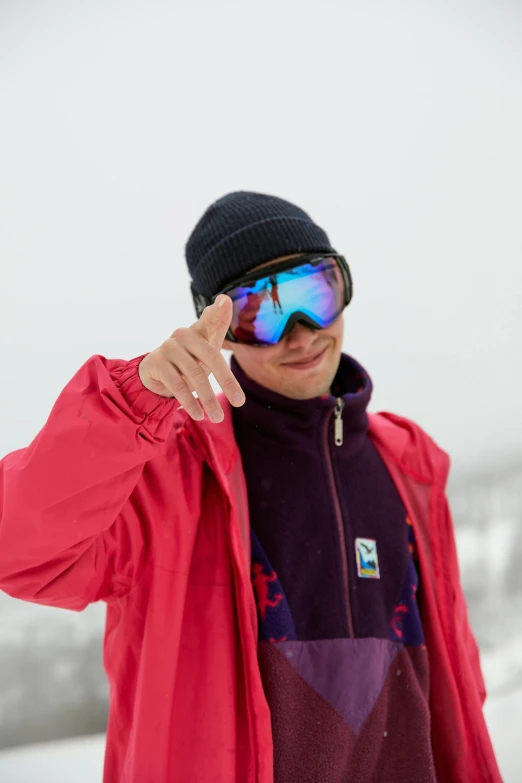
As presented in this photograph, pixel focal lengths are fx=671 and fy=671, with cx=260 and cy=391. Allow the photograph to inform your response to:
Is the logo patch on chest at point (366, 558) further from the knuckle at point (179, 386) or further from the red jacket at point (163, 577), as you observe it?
the knuckle at point (179, 386)

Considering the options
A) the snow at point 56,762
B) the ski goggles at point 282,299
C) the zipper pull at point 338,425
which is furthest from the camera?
the snow at point 56,762

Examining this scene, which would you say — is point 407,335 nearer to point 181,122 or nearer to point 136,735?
point 181,122

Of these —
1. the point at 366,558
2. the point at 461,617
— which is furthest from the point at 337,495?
the point at 461,617

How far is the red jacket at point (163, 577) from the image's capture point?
2.93 feet

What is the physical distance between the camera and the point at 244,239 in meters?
1.41

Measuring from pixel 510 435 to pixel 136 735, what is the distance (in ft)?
6.78

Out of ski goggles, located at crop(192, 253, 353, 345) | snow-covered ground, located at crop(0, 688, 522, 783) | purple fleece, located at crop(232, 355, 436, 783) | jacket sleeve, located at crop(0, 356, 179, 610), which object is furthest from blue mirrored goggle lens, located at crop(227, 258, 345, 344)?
snow-covered ground, located at crop(0, 688, 522, 783)

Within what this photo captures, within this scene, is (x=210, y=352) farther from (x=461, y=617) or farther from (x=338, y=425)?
(x=461, y=617)

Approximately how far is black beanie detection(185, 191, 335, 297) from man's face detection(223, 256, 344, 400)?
0.12 ft

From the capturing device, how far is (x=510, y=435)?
2717 mm

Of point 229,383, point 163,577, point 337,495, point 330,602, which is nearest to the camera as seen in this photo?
point 229,383

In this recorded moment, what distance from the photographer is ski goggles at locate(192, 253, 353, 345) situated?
1309 mm

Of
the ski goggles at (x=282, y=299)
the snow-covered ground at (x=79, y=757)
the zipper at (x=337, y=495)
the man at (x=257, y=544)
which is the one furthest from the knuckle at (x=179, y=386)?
the snow-covered ground at (x=79, y=757)

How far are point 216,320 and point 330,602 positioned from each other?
2.21 feet
